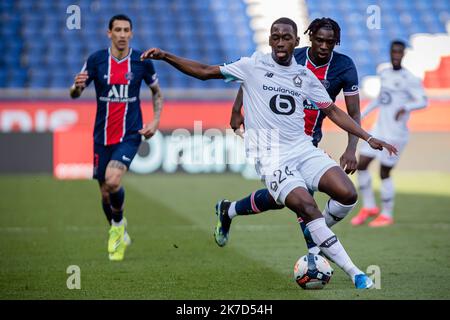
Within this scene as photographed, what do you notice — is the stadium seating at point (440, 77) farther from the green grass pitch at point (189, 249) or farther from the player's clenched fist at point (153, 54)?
the player's clenched fist at point (153, 54)

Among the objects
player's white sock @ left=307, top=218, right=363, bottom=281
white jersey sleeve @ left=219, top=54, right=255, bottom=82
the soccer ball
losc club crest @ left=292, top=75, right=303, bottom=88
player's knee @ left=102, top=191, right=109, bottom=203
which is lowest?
the soccer ball

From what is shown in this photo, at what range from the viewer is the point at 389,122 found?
1381 cm

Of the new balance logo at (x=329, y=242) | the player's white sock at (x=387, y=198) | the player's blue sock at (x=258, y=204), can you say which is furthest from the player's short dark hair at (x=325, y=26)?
the player's white sock at (x=387, y=198)

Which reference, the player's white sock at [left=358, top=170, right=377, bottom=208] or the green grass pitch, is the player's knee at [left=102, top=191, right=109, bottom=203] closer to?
the green grass pitch

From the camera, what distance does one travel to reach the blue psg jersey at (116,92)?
9945 millimetres

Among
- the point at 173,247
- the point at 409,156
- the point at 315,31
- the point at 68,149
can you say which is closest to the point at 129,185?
the point at 68,149

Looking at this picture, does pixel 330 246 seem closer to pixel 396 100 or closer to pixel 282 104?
pixel 282 104

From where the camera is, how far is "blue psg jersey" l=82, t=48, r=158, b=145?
32.6 ft

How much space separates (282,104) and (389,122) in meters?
6.38

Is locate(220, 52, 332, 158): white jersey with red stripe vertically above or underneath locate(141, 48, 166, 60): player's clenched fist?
underneath

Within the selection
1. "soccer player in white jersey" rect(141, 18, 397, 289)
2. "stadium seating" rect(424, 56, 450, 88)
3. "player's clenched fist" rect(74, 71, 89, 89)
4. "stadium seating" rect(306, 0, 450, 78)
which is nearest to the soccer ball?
"soccer player in white jersey" rect(141, 18, 397, 289)

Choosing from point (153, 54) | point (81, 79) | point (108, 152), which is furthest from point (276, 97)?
point (108, 152)

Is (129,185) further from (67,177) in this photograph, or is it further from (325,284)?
(325,284)
